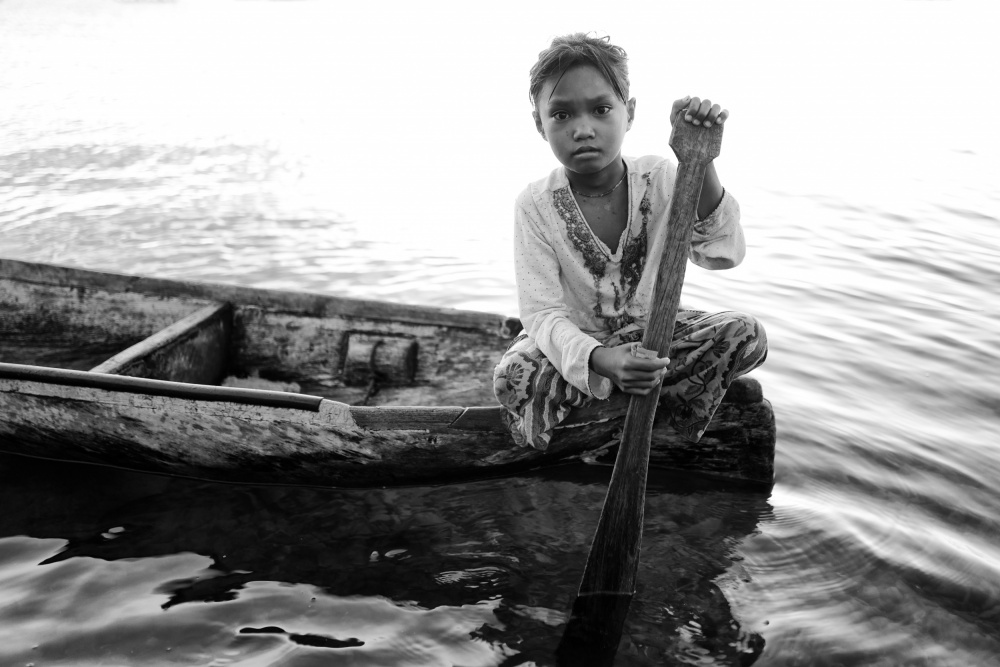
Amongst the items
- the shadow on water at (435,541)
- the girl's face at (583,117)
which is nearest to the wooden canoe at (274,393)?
the shadow on water at (435,541)

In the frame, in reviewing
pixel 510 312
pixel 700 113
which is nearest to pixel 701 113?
pixel 700 113

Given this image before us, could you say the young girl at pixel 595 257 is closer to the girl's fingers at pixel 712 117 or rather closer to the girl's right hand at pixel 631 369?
the girl's right hand at pixel 631 369

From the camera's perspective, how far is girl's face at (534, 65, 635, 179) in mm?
2344

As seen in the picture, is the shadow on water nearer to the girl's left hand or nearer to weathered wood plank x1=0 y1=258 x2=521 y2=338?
weathered wood plank x1=0 y1=258 x2=521 y2=338

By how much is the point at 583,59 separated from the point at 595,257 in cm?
57

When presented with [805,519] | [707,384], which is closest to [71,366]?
[707,384]

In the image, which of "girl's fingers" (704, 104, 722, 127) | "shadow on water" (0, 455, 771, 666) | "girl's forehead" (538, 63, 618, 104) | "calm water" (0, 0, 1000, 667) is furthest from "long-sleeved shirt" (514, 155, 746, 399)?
"calm water" (0, 0, 1000, 667)

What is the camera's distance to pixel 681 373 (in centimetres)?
255

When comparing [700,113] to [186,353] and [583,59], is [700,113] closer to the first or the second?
[583,59]

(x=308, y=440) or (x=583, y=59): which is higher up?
(x=583, y=59)

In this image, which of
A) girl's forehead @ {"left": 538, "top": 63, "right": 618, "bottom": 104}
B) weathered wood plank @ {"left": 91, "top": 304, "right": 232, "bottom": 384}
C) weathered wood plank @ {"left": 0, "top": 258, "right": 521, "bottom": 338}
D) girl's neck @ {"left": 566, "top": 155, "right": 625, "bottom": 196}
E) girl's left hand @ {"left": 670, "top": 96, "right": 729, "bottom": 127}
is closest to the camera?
girl's left hand @ {"left": 670, "top": 96, "right": 729, "bottom": 127}

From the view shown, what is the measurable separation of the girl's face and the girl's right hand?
22.4 inches

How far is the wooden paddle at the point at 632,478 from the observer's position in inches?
85.1

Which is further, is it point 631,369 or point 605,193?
point 605,193
